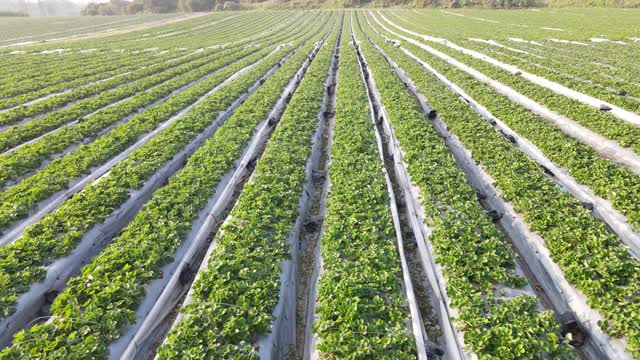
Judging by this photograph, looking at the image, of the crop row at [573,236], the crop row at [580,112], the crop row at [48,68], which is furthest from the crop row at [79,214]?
the crop row at [580,112]

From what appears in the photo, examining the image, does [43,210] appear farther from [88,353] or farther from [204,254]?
[88,353]

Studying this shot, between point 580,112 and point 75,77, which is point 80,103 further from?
point 580,112

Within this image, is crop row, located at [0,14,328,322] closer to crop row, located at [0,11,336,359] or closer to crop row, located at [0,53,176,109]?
crop row, located at [0,11,336,359]

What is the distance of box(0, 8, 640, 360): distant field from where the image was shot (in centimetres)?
529

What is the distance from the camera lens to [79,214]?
810 cm

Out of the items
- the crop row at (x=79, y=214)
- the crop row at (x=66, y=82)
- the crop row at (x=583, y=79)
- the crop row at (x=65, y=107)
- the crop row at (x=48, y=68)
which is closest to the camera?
the crop row at (x=79, y=214)

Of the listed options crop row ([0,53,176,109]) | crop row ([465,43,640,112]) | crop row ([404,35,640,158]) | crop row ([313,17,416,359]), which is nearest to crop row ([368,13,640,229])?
crop row ([404,35,640,158])

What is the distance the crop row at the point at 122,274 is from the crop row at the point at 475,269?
5.82m

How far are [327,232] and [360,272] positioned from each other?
4.90 ft

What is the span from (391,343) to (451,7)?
9926cm

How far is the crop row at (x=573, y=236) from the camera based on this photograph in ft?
17.5

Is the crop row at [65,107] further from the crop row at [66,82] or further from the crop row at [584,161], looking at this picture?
the crop row at [584,161]

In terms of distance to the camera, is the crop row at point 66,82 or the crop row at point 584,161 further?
the crop row at point 66,82

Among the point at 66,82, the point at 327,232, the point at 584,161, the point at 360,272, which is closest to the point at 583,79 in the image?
the point at 584,161
